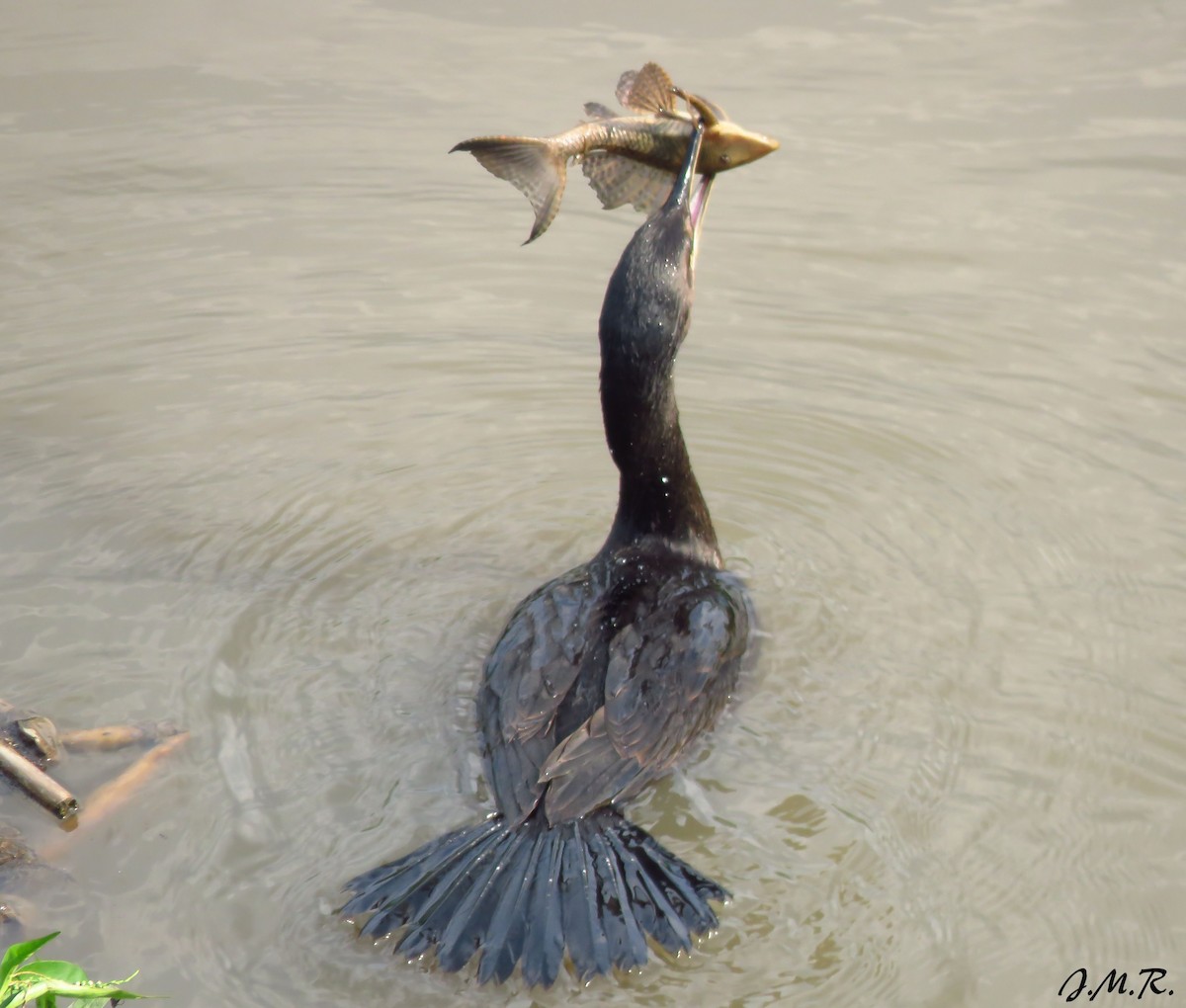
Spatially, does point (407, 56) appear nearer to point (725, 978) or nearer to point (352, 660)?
point (352, 660)

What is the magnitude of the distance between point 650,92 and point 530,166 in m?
0.75

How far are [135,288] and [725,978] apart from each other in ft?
15.8

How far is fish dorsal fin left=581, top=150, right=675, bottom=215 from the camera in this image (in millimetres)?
4559

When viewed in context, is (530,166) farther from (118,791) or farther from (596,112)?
(118,791)

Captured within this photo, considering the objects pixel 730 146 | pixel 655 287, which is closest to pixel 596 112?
pixel 730 146

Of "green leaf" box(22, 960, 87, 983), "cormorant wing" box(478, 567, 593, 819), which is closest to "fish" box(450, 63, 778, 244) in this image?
"cormorant wing" box(478, 567, 593, 819)

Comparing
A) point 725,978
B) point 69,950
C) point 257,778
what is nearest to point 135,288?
point 257,778

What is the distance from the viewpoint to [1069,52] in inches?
344

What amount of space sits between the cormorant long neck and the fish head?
2.08 feet

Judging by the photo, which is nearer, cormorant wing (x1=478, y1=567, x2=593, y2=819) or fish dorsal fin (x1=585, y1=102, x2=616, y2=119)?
cormorant wing (x1=478, y1=567, x2=593, y2=819)

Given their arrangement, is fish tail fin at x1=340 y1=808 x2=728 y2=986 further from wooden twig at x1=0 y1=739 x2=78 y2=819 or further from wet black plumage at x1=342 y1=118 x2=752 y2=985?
wooden twig at x1=0 y1=739 x2=78 y2=819

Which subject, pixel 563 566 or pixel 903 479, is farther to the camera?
pixel 903 479

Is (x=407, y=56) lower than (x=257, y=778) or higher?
higher

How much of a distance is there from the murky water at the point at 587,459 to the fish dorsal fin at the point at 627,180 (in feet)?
4.29
